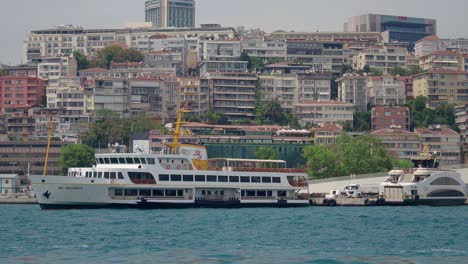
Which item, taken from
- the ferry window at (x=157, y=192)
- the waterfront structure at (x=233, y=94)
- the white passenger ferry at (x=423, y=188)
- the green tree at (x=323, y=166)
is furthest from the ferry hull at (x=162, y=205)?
the waterfront structure at (x=233, y=94)

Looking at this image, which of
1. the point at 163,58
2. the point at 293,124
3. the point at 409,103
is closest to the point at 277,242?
the point at 293,124

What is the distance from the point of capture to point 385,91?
153750 mm

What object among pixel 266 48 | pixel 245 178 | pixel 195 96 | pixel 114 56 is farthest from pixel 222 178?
pixel 114 56

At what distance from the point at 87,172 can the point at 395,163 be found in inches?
1836

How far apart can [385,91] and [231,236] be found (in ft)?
332

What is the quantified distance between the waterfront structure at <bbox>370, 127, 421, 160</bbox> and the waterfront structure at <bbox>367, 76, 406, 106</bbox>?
19111 mm

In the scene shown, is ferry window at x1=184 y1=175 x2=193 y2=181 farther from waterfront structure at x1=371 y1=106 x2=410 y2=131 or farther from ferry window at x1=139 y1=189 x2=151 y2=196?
waterfront structure at x1=371 y1=106 x2=410 y2=131

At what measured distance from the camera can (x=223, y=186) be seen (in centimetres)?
7869

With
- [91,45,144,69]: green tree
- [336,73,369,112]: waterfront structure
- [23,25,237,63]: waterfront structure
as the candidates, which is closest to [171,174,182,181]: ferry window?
[336,73,369,112]: waterfront structure

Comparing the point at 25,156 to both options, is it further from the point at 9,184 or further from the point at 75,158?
the point at 9,184

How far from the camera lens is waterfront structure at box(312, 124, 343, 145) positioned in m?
131

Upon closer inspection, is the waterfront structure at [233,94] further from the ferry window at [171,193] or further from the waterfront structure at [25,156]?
the ferry window at [171,193]

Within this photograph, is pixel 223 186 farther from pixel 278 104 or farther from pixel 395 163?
pixel 278 104

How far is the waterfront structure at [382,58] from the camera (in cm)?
17138
